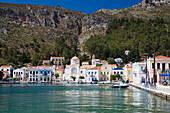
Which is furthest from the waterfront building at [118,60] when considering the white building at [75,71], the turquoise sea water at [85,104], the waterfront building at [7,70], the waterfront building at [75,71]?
the turquoise sea water at [85,104]

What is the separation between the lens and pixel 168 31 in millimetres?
192125

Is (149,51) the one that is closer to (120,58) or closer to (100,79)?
(120,58)

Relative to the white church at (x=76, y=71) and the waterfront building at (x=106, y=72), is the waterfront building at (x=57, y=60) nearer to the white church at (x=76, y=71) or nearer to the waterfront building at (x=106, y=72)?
the white church at (x=76, y=71)

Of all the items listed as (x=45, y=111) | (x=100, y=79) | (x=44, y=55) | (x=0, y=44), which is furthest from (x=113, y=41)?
(x=45, y=111)

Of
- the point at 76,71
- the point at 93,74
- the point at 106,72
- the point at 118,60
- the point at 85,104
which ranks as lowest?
the point at 85,104

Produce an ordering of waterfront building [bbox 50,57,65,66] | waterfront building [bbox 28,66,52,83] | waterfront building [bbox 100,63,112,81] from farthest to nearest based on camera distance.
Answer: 1. waterfront building [bbox 50,57,65,66]
2. waterfront building [bbox 28,66,52,83]
3. waterfront building [bbox 100,63,112,81]

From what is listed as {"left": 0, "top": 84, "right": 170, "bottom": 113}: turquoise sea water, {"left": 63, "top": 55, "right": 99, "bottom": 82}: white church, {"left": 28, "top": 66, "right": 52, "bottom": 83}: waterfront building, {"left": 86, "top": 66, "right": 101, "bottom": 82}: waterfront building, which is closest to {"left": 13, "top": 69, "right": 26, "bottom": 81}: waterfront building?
{"left": 28, "top": 66, "right": 52, "bottom": 83}: waterfront building

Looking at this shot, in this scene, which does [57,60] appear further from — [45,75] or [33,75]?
[33,75]

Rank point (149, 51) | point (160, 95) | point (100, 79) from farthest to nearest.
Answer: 1. point (149, 51)
2. point (100, 79)
3. point (160, 95)

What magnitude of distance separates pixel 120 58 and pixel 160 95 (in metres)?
123

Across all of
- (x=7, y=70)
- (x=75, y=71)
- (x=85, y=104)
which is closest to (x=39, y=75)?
(x=7, y=70)

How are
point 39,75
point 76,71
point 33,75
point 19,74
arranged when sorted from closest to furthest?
1. point 76,71
2. point 33,75
3. point 19,74
4. point 39,75

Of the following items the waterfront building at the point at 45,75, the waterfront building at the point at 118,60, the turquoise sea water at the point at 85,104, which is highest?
the waterfront building at the point at 118,60

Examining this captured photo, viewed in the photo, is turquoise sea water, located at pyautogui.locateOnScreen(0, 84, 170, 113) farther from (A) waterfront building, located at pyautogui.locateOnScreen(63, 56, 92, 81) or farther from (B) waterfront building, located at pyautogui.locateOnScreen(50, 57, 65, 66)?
(B) waterfront building, located at pyautogui.locateOnScreen(50, 57, 65, 66)
